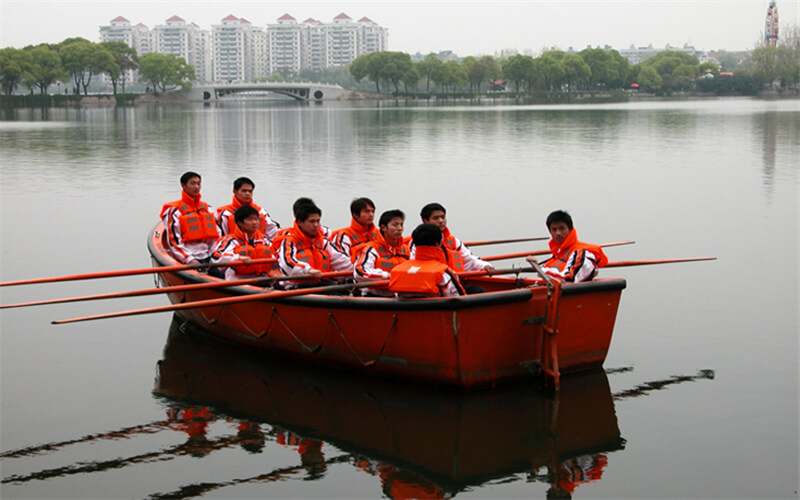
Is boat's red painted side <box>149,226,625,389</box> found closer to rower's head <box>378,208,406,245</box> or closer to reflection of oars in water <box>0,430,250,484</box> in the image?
rower's head <box>378,208,406,245</box>

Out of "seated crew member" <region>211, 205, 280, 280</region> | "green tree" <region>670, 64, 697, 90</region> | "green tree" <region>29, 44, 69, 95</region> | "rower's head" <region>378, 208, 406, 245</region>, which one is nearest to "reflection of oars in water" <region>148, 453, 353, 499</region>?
"rower's head" <region>378, 208, 406, 245</region>

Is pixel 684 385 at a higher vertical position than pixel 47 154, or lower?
lower

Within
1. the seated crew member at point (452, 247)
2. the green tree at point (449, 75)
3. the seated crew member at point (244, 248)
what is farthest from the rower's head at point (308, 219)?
the green tree at point (449, 75)

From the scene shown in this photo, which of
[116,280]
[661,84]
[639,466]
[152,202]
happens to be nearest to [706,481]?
[639,466]

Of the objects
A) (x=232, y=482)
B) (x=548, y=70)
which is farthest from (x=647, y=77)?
(x=232, y=482)

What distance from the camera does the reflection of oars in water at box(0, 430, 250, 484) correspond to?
5.79 m

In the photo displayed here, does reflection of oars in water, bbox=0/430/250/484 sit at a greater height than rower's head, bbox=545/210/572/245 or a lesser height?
lesser

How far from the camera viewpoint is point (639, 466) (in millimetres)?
5820

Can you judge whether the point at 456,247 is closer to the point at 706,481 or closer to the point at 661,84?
the point at 706,481

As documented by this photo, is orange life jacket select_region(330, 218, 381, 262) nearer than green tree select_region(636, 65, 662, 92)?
Yes

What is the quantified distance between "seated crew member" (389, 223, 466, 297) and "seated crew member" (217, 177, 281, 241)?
9.42 ft

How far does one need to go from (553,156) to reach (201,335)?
1884 cm

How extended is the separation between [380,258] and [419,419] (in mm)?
1497

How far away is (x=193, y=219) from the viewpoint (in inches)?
382
